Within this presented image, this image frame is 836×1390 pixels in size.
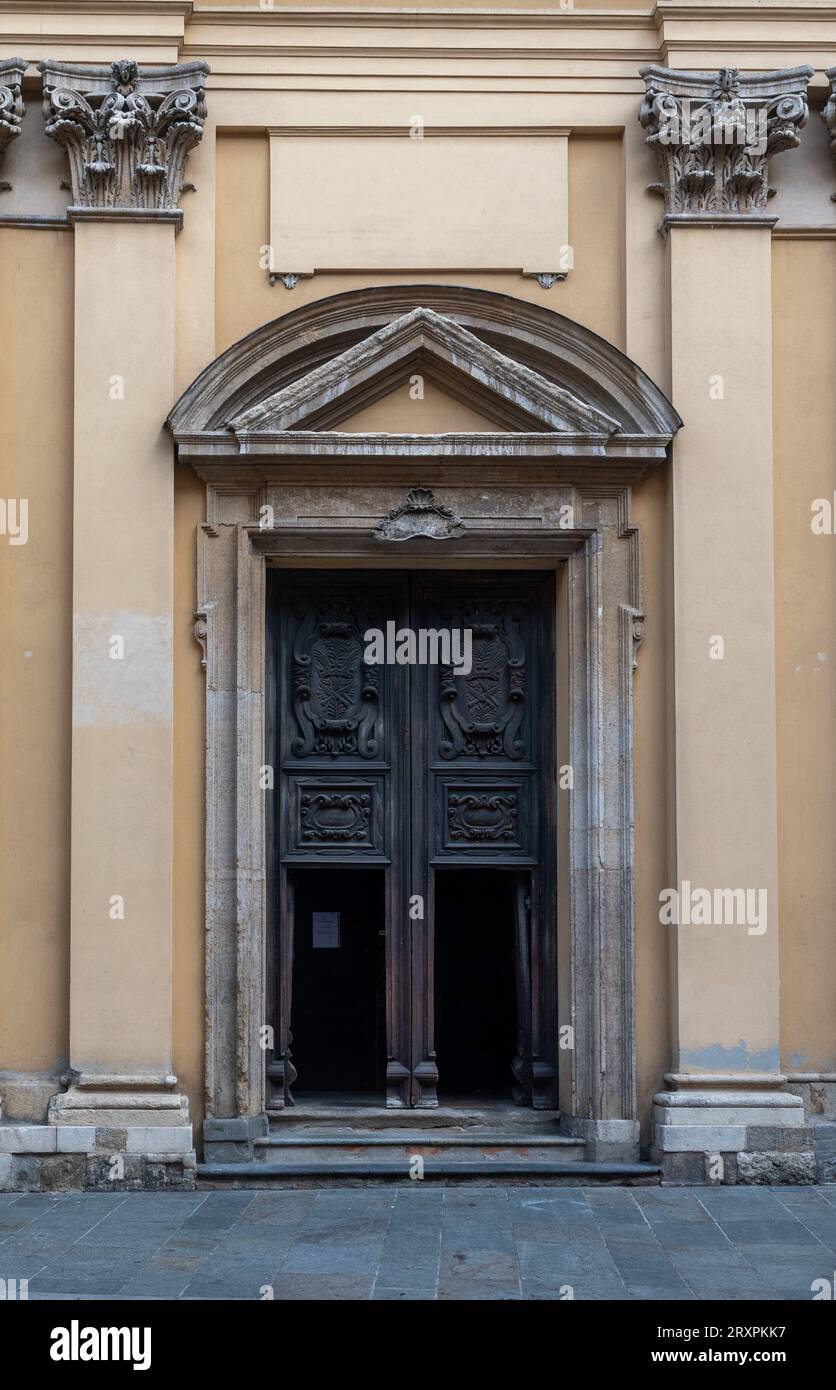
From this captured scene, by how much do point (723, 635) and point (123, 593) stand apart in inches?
134

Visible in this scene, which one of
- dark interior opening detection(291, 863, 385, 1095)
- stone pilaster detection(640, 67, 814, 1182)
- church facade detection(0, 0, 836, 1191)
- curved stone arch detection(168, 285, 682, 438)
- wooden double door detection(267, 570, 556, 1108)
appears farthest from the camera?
dark interior opening detection(291, 863, 385, 1095)

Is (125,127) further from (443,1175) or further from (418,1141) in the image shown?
(443,1175)

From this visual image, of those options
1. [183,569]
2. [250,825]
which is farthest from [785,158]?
[250,825]

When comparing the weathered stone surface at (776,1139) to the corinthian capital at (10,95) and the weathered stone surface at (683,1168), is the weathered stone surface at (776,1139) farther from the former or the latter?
the corinthian capital at (10,95)

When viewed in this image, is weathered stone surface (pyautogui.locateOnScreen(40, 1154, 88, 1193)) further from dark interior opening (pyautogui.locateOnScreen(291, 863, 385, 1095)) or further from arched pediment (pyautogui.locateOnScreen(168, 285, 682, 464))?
arched pediment (pyautogui.locateOnScreen(168, 285, 682, 464))

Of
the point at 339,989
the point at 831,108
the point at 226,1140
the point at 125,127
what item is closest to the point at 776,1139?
the point at 339,989

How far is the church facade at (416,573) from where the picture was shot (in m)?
8.73

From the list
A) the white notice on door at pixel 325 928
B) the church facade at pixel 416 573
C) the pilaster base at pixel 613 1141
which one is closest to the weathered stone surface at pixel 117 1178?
the church facade at pixel 416 573

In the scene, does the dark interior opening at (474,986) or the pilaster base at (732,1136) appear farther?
the dark interior opening at (474,986)

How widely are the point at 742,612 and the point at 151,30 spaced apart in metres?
4.75

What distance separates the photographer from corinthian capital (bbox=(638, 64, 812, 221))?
8938 millimetres

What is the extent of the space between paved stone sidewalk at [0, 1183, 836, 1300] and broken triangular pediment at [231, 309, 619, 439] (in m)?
4.17

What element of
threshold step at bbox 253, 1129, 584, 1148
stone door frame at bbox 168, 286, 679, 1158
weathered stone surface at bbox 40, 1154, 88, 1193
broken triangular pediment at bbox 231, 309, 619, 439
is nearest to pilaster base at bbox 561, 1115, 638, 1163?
stone door frame at bbox 168, 286, 679, 1158

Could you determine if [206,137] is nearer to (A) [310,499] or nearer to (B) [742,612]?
(A) [310,499]
